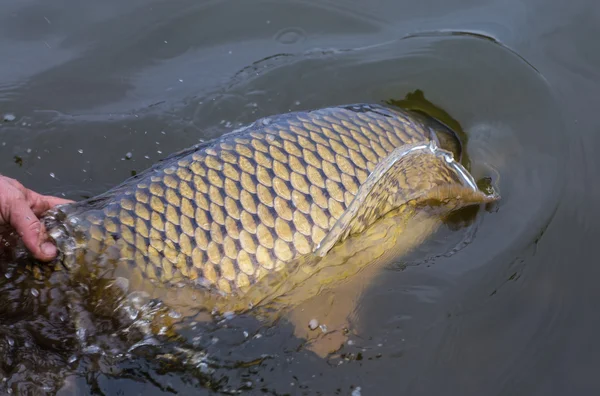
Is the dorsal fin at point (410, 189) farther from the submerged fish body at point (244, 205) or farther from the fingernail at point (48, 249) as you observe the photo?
the fingernail at point (48, 249)

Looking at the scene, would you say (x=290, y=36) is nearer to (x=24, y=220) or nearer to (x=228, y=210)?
(x=228, y=210)

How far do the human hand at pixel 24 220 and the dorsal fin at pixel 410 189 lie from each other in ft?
3.99

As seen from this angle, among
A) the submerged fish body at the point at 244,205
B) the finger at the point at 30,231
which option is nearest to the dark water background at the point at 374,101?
the finger at the point at 30,231

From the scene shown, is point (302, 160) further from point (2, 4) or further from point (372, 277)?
point (2, 4)

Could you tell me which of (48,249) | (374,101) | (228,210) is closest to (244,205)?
(228,210)

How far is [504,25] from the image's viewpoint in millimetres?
4566

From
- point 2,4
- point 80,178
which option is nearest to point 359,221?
point 80,178

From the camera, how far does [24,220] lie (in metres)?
2.55

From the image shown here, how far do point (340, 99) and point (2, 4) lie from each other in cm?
297

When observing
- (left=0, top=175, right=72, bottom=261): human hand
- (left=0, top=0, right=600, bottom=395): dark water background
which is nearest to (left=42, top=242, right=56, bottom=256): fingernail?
(left=0, top=175, right=72, bottom=261): human hand

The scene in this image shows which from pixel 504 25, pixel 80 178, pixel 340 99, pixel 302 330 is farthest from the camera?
pixel 504 25

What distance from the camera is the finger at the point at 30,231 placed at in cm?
246

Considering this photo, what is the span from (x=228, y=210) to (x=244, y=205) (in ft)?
0.25

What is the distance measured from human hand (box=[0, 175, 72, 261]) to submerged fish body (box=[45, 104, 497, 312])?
0.06 meters
